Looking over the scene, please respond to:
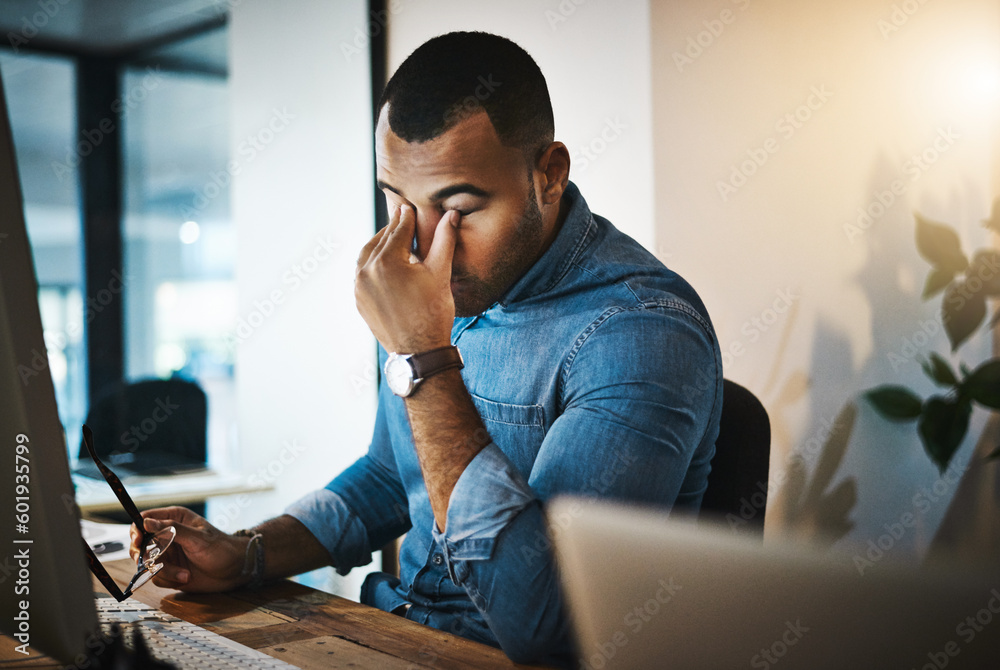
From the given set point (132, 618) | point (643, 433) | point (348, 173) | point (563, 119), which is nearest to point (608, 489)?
point (643, 433)

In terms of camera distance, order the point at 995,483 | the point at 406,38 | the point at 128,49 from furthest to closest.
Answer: the point at 128,49 → the point at 406,38 → the point at 995,483

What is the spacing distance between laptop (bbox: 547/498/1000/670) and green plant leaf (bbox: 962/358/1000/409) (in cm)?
150

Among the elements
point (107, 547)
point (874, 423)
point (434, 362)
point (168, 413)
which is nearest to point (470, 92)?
point (434, 362)

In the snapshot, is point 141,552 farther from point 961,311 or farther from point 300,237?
point 300,237

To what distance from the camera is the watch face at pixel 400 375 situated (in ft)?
3.25

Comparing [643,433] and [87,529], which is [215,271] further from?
[643,433]

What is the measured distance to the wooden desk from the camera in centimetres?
78

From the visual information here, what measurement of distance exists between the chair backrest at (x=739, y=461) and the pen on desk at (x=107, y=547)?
0.90 metres

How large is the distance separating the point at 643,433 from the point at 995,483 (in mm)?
1437

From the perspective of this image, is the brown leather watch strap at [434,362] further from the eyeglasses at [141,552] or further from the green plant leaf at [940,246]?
the green plant leaf at [940,246]

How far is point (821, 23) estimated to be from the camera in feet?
6.51

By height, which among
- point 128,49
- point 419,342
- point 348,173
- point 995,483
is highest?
point 128,49

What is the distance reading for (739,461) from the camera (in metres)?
1.07

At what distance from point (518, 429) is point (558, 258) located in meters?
0.25
